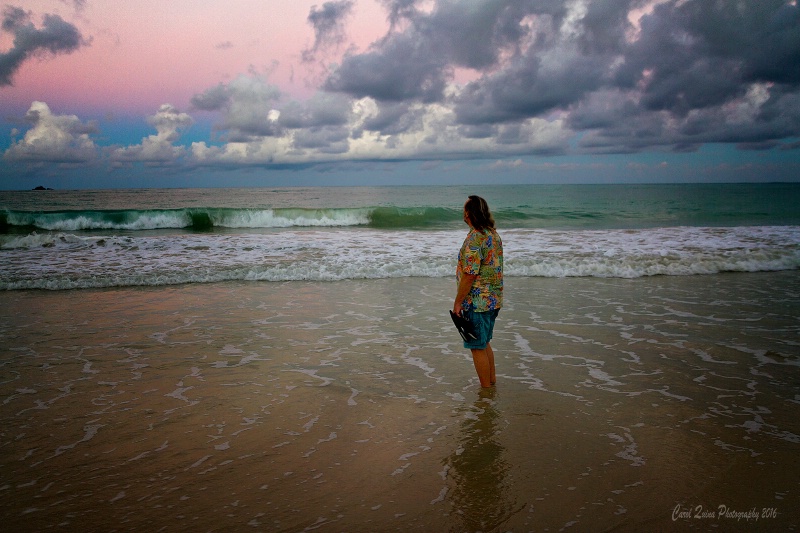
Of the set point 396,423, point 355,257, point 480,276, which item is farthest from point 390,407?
point 355,257

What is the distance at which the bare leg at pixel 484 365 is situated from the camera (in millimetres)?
5074

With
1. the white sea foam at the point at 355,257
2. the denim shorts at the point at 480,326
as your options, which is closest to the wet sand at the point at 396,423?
the denim shorts at the point at 480,326

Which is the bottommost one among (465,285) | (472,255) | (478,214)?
(465,285)

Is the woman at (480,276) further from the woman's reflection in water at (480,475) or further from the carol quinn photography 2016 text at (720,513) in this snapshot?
the carol quinn photography 2016 text at (720,513)

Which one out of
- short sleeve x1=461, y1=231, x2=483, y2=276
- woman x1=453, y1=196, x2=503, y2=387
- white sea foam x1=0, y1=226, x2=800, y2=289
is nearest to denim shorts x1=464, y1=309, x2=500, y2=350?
woman x1=453, y1=196, x2=503, y2=387

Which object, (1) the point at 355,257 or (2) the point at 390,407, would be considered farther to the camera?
(1) the point at 355,257

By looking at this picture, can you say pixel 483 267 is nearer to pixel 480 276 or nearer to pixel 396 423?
pixel 480 276

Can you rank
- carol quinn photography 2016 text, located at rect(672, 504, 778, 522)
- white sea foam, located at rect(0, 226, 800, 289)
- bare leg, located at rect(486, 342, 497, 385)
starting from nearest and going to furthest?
1. carol quinn photography 2016 text, located at rect(672, 504, 778, 522)
2. bare leg, located at rect(486, 342, 497, 385)
3. white sea foam, located at rect(0, 226, 800, 289)

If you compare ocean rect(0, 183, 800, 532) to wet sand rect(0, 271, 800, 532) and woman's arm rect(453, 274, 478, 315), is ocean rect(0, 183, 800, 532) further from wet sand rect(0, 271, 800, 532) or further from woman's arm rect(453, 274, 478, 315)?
woman's arm rect(453, 274, 478, 315)

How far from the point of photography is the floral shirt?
4781 mm

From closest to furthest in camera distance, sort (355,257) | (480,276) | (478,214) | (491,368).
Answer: (478,214) < (480,276) < (491,368) < (355,257)

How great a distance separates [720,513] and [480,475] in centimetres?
149

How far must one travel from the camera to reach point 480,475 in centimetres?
353

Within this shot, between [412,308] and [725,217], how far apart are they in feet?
108
